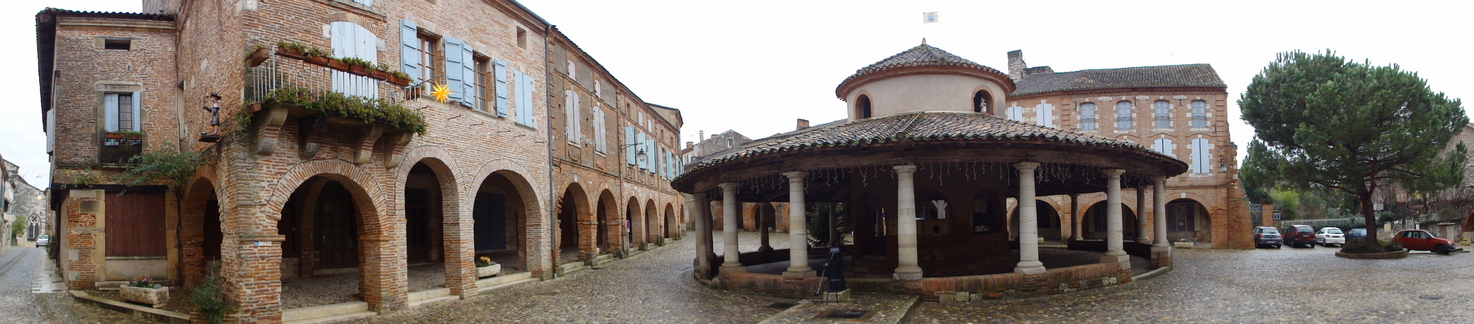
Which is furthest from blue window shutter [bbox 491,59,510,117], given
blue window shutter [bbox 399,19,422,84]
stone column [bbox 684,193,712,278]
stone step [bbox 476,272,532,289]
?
stone column [bbox 684,193,712,278]

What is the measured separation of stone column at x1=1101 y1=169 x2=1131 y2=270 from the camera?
1454 centimetres

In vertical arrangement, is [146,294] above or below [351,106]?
below

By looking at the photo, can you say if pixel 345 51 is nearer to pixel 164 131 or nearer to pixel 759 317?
pixel 164 131

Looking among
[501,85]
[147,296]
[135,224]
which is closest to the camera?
[147,296]

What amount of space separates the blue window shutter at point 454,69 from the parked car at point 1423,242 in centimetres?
2977

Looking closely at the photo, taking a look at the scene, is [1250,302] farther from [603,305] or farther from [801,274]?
[603,305]

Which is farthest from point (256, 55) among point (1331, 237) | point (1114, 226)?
point (1331, 237)

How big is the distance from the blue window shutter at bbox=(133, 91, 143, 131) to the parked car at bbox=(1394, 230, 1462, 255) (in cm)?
3557

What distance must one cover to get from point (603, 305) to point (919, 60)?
7837 millimetres

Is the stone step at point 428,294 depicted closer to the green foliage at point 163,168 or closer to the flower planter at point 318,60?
the green foliage at point 163,168

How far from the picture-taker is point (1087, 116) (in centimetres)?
3234

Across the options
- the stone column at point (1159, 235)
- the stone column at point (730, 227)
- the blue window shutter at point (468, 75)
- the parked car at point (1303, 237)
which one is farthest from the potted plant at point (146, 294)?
the parked car at point (1303, 237)

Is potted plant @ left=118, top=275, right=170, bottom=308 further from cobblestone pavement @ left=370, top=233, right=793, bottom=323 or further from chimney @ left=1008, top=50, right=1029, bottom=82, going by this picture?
chimney @ left=1008, top=50, right=1029, bottom=82

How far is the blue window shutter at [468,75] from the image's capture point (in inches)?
600
